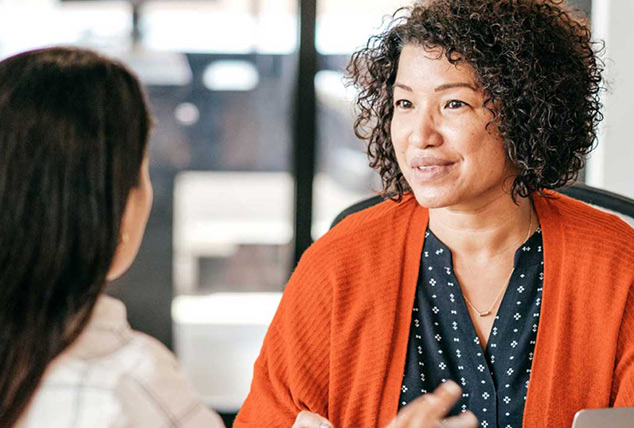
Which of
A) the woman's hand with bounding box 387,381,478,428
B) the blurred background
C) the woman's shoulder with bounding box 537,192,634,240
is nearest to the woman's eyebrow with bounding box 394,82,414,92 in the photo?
the woman's shoulder with bounding box 537,192,634,240

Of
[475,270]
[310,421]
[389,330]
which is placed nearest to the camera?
[310,421]

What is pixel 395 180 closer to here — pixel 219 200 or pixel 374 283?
pixel 374 283

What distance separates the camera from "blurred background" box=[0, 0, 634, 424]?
3.48m

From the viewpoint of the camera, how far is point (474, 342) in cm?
159

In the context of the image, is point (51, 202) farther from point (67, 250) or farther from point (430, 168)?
point (430, 168)

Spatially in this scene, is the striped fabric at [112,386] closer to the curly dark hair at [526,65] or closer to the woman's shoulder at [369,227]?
the woman's shoulder at [369,227]

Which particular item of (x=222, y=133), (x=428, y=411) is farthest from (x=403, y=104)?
(x=222, y=133)

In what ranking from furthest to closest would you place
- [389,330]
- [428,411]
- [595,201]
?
[595,201] < [389,330] < [428,411]

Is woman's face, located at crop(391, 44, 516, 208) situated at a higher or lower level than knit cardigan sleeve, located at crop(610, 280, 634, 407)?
higher

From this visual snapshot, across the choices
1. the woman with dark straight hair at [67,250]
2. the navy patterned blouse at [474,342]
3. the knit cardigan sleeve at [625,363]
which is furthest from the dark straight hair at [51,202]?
the knit cardigan sleeve at [625,363]

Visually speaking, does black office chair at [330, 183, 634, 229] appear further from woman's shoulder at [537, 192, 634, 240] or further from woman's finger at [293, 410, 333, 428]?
woman's finger at [293, 410, 333, 428]

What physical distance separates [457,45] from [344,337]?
22.8 inches

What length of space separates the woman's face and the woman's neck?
0.16 feet

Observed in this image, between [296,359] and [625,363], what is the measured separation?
23.3 inches
